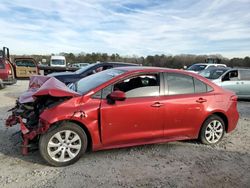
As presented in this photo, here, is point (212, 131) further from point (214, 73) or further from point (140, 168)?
point (214, 73)

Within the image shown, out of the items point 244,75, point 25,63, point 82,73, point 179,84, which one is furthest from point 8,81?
point 179,84

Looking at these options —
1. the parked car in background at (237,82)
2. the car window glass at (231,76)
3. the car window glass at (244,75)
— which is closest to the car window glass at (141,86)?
the parked car in background at (237,82)

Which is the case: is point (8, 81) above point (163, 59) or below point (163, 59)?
below

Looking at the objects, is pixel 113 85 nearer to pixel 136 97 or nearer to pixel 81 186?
pixel 136 97

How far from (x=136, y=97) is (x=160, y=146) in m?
1.20

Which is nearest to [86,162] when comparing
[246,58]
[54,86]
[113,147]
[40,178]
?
[113,147]

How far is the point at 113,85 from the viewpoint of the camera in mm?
5234

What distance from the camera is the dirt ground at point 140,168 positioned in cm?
428

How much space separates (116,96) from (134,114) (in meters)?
0.47

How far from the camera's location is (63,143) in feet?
15.7

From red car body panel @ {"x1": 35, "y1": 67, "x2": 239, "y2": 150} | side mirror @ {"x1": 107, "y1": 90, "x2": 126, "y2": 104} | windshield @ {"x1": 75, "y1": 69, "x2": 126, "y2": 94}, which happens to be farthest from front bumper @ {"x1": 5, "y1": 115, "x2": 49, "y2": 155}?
side mirror @ {"x1": 107, "y1": 90, "x2": 126, "y2": 104}

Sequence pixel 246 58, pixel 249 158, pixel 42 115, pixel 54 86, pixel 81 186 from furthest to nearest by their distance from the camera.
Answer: pixel 246 58 → pixel 249 158 → pixel 54 86 → pixel 42 115 → pixel 81 186

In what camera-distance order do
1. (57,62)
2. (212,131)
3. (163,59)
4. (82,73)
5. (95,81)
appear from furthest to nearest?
(163,59) → (57,62) → (82,73) → (212,131) → (95,81)

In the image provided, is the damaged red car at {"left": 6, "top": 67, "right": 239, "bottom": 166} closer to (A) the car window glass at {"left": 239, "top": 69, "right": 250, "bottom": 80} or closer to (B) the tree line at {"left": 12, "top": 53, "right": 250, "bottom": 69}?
(A) the car window glass at {"left": 239, "top": 69, "right": 250, "bottom": 80}
